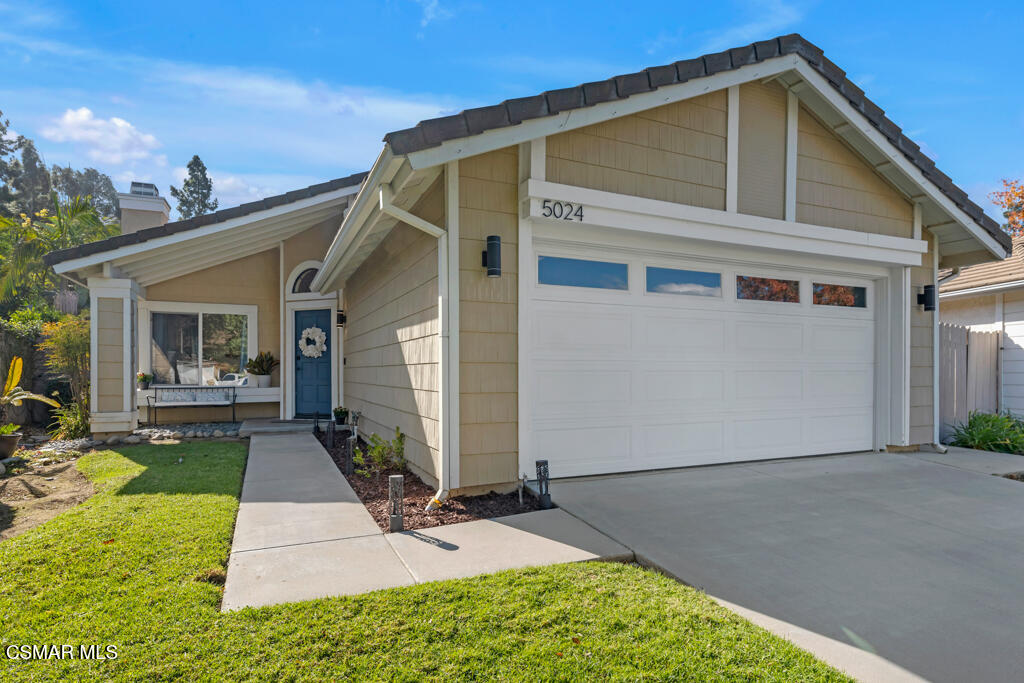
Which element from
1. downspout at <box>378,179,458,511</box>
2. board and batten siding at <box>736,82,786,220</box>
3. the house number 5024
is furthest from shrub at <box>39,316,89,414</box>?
board and batten siding at <box>736,82,786,220</box>

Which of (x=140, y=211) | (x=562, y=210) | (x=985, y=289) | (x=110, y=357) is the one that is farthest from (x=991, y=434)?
(x=140, y=211)

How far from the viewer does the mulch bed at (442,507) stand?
409 centimetres

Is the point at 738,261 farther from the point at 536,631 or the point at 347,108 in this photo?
the point at 347,108

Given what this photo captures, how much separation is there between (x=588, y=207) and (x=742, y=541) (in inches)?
117

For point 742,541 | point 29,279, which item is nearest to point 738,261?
point 742,541

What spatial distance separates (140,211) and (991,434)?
15.0 m

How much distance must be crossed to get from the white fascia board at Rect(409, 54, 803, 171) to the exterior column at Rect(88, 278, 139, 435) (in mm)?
6573

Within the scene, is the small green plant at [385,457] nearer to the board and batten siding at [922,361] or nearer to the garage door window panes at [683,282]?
the garage door window panes at [683,282]

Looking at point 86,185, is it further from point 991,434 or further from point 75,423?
point 991,434

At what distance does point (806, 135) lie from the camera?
20.5 ft

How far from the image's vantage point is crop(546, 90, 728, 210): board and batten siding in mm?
4895

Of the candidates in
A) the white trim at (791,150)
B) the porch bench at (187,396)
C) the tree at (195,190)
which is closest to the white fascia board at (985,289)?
the white trim at (791,150)

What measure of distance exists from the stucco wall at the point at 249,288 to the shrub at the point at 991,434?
37.5 ft

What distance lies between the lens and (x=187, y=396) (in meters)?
9.86
